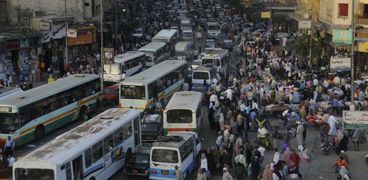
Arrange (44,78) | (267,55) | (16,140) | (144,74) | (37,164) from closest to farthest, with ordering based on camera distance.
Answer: (37,164) → (16,140) → (144,74) → (44,78) → (267,55)

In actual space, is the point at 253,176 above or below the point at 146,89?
below

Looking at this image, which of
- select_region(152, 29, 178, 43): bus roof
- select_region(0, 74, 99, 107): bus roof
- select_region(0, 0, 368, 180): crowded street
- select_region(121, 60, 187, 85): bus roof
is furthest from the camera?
select_region(152, 29, 178, 43): bus roof

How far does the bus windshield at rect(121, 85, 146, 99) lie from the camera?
3481 centimetres

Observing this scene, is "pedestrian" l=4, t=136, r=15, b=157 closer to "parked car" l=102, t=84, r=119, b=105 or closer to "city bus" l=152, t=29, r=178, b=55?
"parked car" l=102, t=84, r=119, b=105

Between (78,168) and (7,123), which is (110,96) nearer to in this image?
(7,123)

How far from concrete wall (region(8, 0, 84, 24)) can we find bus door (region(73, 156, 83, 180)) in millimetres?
34880

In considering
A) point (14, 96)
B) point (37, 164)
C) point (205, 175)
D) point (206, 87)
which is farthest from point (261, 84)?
point (37, 164)

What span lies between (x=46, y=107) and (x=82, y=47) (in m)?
30.2

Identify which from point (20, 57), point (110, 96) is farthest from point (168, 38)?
point (110, 96)

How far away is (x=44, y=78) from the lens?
50.8m

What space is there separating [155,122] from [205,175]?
27.7 feet

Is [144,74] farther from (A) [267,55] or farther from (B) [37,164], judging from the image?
(A) [267,55]

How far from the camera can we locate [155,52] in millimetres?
54500

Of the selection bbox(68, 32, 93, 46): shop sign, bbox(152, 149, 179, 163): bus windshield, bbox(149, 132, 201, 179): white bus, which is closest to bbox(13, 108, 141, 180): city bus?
bbox(149, 132, 201, 179): white bus
